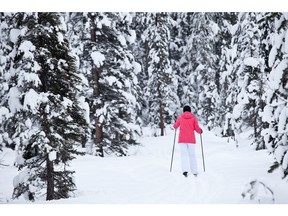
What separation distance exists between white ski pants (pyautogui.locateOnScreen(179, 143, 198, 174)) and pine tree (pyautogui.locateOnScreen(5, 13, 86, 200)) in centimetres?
286

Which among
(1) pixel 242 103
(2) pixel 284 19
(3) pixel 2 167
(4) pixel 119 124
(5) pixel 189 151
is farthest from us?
(4) pixel 119 124

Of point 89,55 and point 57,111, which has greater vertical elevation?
point 89,55

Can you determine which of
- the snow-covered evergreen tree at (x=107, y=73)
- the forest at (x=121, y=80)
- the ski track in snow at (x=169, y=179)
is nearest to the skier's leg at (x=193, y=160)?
the ski track in snow at (x=169, y=179)

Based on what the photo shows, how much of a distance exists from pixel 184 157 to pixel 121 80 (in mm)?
5394

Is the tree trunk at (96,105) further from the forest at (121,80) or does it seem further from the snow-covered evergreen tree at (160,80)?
the snow-covered evergreen tree at (160,80)

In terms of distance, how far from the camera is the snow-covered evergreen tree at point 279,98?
5.62m

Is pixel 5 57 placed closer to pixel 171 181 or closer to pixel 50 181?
pixel 50 181

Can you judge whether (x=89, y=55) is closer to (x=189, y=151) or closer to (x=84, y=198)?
(x=189, y=151)

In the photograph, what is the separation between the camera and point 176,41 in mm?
13547

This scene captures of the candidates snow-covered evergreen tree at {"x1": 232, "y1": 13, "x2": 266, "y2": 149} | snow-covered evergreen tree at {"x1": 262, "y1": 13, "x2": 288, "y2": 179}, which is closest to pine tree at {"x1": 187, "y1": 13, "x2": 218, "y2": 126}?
snow-covered evergreen tree at {"x1": 232, "y1": 13, "x2": 266, "y2": 149}

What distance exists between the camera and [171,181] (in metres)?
8.01

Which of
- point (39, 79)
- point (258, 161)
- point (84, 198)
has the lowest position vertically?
point (84, 198)

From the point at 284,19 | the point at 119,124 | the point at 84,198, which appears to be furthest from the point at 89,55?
the point at 284,19

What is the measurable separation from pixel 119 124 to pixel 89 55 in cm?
286
